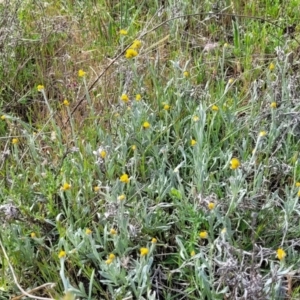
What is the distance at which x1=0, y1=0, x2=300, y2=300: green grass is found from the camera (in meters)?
1.74

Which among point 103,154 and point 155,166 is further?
point 155,166

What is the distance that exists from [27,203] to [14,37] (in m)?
1.16

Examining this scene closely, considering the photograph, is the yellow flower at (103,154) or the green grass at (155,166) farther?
the yellow flower at (103,154)

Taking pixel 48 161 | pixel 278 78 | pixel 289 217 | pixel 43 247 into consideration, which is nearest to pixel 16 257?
pixel 43 247

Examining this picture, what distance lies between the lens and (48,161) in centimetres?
220

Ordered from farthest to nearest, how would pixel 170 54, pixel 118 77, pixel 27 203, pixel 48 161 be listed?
pixel 170 54, pixel 118 77, pixel 48 161, pixel 27 203

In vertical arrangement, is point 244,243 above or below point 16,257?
below

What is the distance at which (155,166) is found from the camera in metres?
2.10

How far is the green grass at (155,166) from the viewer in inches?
68.4

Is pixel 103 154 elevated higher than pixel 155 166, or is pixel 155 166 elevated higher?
pixel 103 154

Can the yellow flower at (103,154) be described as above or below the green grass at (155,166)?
above

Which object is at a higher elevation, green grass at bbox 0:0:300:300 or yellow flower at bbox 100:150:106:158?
yellow flower at bbox 100:150:106:158

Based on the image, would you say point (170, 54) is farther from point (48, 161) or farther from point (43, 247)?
point (43, 247)

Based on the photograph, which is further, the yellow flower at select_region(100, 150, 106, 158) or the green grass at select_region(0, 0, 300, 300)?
the yellow flower at select_region(100, 150, 106, 158)
